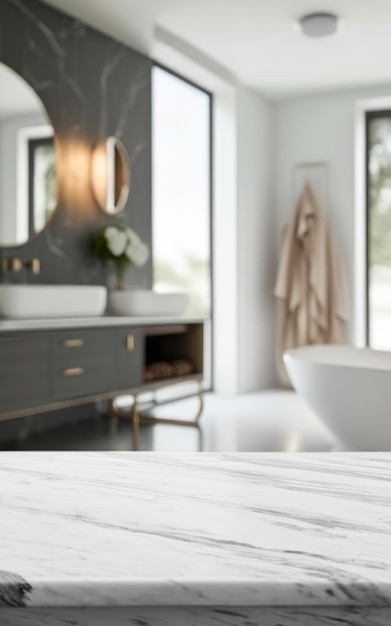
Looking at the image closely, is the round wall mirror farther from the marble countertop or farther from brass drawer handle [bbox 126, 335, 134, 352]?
the marble countertop

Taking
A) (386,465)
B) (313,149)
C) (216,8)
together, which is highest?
(216,8)

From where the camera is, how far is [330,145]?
21.3 ft

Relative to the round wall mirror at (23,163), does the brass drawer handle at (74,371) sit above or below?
below

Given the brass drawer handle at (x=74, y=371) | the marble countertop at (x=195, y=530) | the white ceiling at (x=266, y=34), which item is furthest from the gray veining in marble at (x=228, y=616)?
the white ceiling at (x=266, y=34)

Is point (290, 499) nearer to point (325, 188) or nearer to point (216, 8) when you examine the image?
point (216, 8)

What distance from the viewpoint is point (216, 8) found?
4.44 metres

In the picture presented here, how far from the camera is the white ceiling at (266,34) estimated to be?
430 centimetres

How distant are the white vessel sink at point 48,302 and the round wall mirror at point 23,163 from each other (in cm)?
52

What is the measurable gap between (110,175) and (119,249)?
55cm

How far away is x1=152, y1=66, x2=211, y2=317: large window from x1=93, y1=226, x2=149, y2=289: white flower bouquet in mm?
905

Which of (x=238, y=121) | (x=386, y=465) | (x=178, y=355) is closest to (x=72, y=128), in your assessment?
(x=178, y=355)

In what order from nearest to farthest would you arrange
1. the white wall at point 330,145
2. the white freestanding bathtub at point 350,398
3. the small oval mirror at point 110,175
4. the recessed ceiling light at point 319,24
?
1. the white freestanding bathtub at point 350,398
2. the small oval mirror at point 110,175
3. the recessed ceiling light at point 319,24
4. the white wall at point 330,145

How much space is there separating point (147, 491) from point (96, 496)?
5 centimetres

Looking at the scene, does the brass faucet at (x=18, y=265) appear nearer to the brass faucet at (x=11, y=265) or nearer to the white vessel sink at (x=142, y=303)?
the brass faucet at (x=11, y=265)
